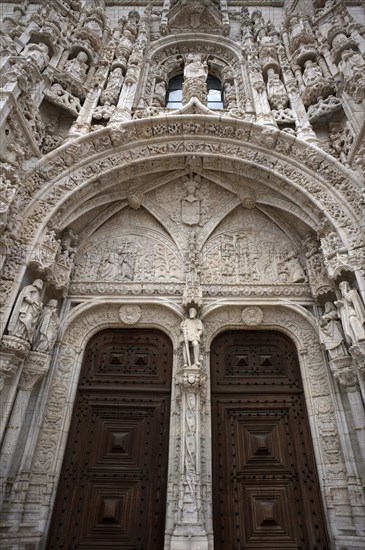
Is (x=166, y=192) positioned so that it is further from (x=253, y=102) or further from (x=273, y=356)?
(x=273, y=356)

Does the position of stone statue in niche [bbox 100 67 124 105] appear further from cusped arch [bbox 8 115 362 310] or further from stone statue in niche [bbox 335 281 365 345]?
stone statue in niche [bbox 335 281 365 345]

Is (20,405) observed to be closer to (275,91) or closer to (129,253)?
(129,253)

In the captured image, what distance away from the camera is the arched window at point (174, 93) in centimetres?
795

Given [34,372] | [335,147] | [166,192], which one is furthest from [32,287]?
[335,147]

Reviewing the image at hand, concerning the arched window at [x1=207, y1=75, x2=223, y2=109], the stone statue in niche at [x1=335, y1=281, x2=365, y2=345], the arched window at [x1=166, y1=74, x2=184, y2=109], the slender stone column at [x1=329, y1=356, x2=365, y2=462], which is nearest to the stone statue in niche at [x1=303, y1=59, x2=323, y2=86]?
the arched window at [x1=207, y1=75, x2=223, y2=109]

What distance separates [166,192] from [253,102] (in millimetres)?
2446

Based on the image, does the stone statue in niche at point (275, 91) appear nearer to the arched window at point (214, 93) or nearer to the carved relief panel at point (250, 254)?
the arched window at point (214, 93)

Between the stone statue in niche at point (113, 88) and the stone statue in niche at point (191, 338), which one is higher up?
the stone statue in niche at point (113, 88)

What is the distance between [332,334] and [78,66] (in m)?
6.82

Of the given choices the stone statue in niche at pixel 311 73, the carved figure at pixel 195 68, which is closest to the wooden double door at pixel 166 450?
the stone statue in niche at pixel 311 73

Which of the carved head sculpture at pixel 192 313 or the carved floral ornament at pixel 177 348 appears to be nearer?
the carved floral ornament at pixel 177 348

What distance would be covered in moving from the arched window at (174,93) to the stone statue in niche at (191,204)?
208cm

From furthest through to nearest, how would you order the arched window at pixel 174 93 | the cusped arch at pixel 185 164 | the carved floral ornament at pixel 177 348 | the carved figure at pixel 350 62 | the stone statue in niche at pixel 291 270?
1. the arched window at pixel 174 93
2. the stone statue in niche at pixel 291 270
3. the carved figure at pixel 350 62
4. the cusped arch at pixel 185 164
5. the carved floral ornament at pixel 177 348

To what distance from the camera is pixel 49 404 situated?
204 inches
